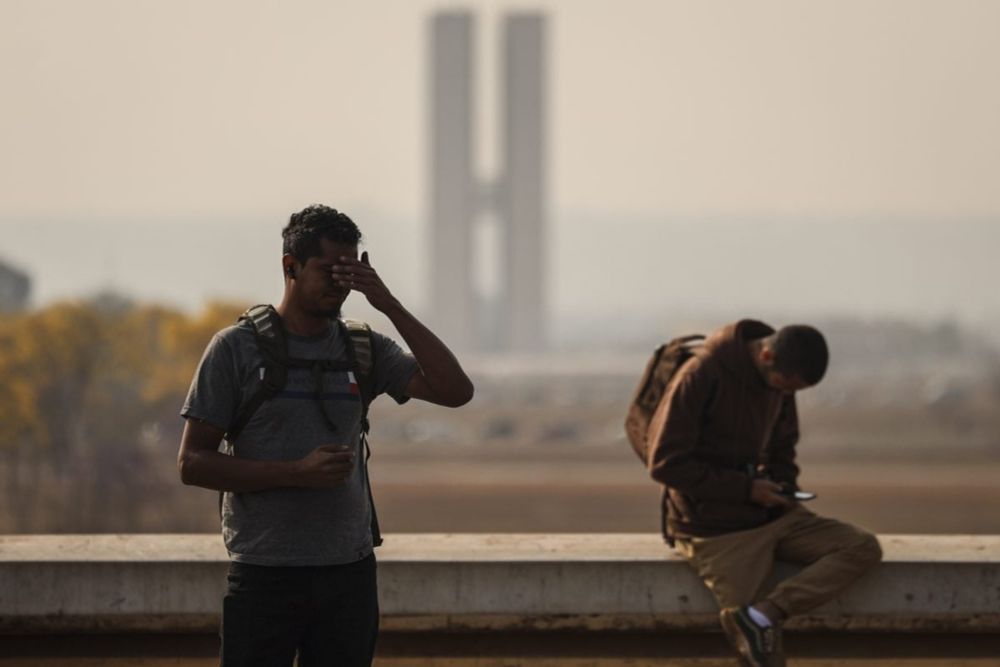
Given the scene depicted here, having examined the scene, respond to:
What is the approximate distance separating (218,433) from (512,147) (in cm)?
13592

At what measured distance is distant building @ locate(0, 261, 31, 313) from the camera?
7488cm

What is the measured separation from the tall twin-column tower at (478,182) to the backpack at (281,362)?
437 feet

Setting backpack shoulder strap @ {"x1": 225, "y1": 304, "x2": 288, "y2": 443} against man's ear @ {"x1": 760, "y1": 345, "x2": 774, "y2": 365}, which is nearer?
backpack shoulder strap @ {"x1": 225, "y1": 304, "x2": 288, "y2": 443}

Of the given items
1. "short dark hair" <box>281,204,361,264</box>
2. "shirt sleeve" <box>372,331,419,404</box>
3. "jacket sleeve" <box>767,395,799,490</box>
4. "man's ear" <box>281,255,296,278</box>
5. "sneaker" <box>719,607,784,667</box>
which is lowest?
"sneaker" <box>719,607,784,667</box>

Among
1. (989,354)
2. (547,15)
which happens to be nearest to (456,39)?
(547,15)

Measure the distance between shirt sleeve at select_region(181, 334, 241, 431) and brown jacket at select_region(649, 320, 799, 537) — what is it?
1.54 meters

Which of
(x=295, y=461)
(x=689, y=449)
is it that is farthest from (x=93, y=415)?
(x=295, y=461)

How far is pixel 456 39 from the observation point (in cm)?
13538

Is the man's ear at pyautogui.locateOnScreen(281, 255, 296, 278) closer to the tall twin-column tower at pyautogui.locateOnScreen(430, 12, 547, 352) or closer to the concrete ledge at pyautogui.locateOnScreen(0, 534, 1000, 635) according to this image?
the concrete ledge at pyautogui.locateOnScreen(0, 534, 1000, 635)

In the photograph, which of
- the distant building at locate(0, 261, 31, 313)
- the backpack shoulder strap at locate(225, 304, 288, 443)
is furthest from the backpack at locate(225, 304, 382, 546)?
the distant building at locate(0, 261, 31, 313)

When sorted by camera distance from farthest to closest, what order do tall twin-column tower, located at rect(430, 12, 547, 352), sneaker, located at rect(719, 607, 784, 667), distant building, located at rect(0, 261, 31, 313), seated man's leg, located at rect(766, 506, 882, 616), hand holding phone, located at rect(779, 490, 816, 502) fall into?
tall twin-column tower, located at rect(430, 12, 547, 352), distant building, located at rect(0, 261, 31, 313), hand holding phone, located at rect(779, 490, 816, 502), seated man's leg, located at rect(766, 506, 882, 616), sneaker, located at rect(719, 607, 784, 667)

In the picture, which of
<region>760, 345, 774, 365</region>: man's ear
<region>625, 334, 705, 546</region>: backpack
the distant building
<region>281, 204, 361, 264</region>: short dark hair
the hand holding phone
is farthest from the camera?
the distant building

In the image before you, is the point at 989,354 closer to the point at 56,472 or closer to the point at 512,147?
the point at 512,147

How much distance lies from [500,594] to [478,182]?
137335 mm
